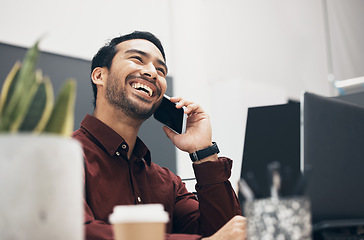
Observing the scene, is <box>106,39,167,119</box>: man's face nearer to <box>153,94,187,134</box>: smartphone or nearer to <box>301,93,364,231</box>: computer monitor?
<box>153,94,187,134</box>: smartphone

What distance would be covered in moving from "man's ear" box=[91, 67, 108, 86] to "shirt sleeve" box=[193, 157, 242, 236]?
0.69 m

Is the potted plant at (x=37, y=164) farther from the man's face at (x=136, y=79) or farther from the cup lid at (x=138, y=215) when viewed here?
the man's face at (x=136, y=79)

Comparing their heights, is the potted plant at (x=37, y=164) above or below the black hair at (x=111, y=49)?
below

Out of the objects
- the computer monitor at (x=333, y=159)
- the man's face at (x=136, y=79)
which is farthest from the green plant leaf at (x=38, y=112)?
the man's face at (x=136, y=79)

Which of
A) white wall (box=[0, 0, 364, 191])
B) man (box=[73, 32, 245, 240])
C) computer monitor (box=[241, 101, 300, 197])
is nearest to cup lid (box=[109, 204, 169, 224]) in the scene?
man (box=[73, 32, 245, 240])

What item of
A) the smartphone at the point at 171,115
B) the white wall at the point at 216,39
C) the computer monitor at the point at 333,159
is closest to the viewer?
the computer monitor at the point at 333,159

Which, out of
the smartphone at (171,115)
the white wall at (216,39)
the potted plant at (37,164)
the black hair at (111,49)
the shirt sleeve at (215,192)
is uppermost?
the white wall at (216,39)

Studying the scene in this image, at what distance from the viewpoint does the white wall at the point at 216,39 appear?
2.87 metres

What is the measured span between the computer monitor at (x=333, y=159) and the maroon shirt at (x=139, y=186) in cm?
54

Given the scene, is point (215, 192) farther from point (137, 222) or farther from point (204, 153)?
point (137, 222)

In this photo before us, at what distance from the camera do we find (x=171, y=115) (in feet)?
5.77

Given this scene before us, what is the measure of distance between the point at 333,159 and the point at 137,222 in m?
0.54

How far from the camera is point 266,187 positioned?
0.61 meters

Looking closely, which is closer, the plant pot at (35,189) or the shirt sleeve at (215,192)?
the plant pot at (35,189)
